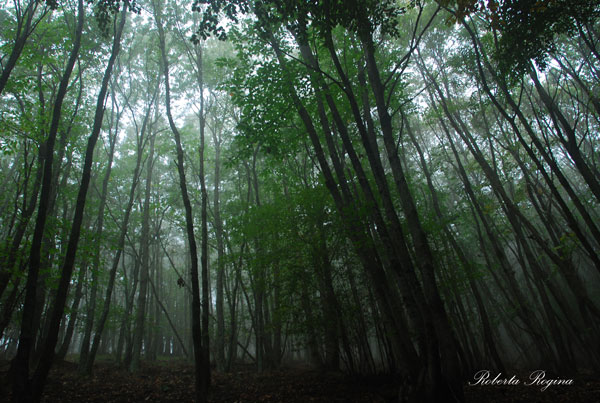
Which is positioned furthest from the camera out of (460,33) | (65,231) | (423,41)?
(423,41)

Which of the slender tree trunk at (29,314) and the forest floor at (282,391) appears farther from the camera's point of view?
the forest floor at (282,391)

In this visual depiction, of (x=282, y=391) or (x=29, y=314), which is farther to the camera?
(x=282, y=391)

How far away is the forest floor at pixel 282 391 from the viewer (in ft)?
20.9

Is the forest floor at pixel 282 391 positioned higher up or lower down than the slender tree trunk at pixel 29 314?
lower down

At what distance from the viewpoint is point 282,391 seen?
7.25 m

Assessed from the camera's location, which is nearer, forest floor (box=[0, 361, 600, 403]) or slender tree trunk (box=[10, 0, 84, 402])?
slender tree trunk (box=[10, 0, 84, 402])

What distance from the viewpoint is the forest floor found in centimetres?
636

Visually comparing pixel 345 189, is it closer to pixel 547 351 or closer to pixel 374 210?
pixel 374 210

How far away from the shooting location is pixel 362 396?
671 centimetres

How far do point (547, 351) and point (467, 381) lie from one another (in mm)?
3796

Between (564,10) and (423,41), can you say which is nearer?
(564,10)

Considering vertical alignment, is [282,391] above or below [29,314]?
below

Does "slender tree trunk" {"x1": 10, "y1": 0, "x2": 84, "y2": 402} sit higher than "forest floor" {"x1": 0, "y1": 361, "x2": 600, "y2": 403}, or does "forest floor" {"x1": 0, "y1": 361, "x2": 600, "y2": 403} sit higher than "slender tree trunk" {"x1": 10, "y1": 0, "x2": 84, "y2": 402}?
"slender tree trunk" {"x1": 10, "y1": 0, "x2": 84, "y2": 402}

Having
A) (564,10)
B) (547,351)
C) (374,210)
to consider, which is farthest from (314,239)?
(547,351)
